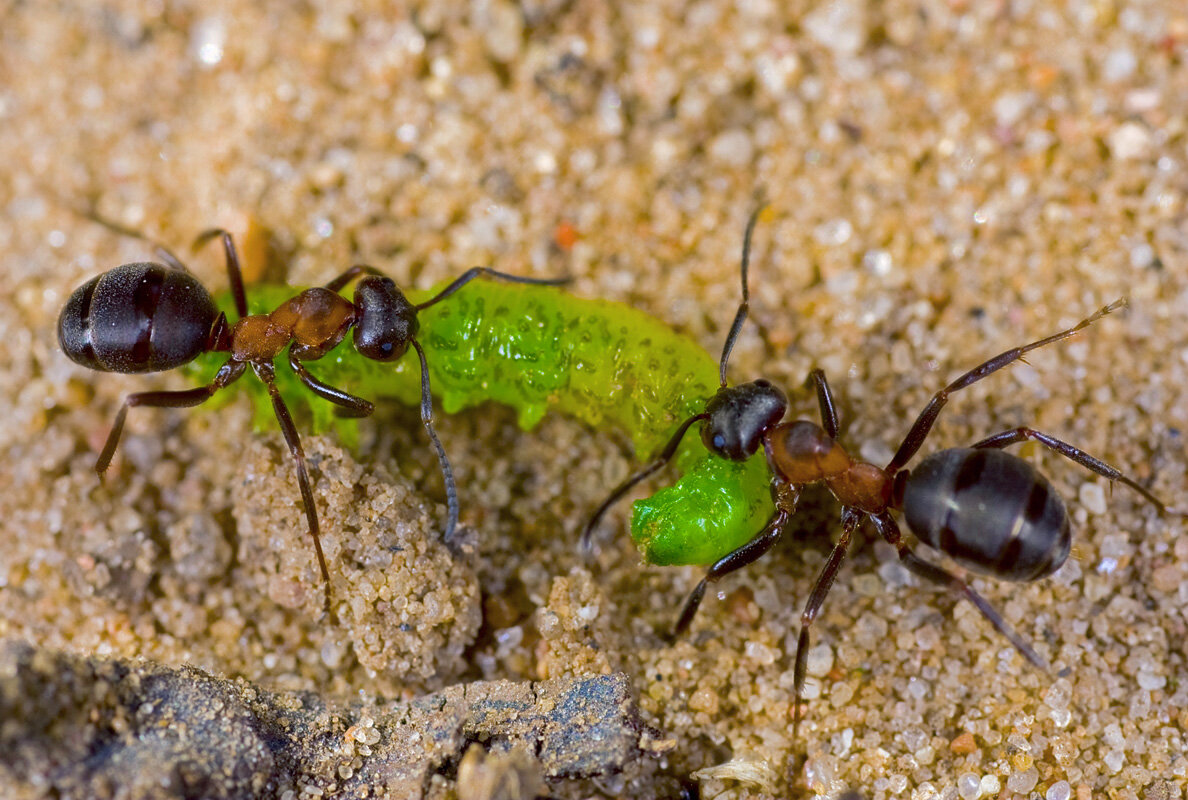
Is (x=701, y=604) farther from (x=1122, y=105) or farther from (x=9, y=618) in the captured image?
(x=1122, y=105)

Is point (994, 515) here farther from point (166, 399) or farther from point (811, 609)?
point (166, 399)

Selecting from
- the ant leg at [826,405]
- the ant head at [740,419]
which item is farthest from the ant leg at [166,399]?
the ant leg at [826,405]

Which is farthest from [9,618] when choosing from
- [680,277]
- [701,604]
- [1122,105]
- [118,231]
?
[1122,105]

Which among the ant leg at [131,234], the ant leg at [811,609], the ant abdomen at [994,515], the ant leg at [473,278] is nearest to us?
the ant abdomen at [994,515]

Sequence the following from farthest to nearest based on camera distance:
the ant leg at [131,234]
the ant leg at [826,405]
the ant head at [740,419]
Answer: the ant leg at [131,234], the ant leg at [826,405], the ant head at [740,419]

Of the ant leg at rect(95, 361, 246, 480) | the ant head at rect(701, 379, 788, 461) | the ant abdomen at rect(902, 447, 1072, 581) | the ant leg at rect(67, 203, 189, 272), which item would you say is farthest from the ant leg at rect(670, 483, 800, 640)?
the ant leg at rect(67, 203, 189, 272)

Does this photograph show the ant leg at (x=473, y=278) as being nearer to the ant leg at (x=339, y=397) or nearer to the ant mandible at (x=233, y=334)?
the ant mandible at (x=233, y=334)
